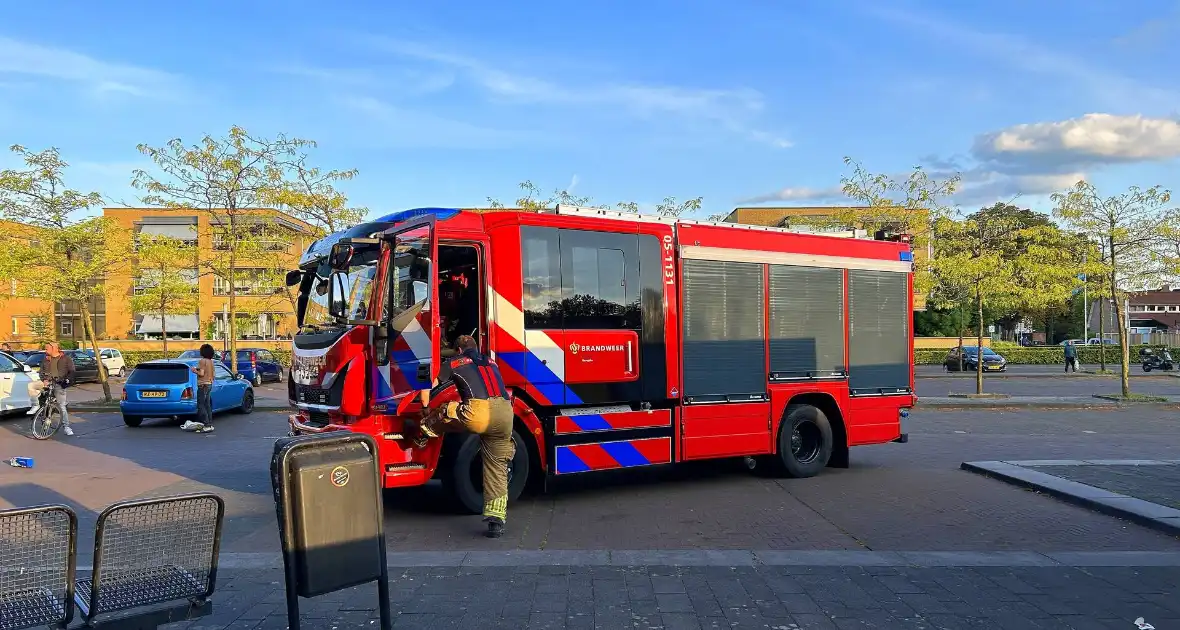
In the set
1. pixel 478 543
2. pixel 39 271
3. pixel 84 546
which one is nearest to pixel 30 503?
pixel 84 546

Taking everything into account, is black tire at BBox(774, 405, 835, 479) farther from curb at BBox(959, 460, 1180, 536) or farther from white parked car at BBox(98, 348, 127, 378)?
white parked car at BBox(98, 348, 127, 378)

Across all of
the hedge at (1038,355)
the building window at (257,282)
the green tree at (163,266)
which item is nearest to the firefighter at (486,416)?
the building window at (257,282)

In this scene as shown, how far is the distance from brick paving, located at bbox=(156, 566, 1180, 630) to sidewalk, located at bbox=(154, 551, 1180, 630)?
12mm

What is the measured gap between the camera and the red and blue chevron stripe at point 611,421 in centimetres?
797

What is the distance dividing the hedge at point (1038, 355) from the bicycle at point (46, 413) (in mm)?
43168

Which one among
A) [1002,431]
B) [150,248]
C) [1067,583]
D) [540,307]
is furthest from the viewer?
[150,248]

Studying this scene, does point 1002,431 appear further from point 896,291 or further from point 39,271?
point 39,271

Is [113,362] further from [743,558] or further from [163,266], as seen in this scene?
[743,558]

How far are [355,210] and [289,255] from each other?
2.56 metres

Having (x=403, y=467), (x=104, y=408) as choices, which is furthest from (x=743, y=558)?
(x=104, y=408)

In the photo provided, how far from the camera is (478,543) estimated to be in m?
6.65

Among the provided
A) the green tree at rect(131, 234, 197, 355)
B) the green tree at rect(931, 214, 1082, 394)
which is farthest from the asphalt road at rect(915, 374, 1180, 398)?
the green tree at rect(131, 234, 197, 355)

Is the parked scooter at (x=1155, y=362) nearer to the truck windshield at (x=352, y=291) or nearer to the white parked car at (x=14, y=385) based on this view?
the truck windshield at (x=352, y=291)

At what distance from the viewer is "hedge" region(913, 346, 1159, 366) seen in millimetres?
45188
